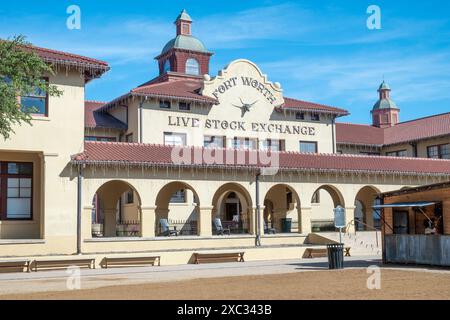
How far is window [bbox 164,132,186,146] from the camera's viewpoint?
35.8 m

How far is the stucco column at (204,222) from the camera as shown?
29359 millimetres

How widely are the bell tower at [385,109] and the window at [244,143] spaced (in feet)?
131

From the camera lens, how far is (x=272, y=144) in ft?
128

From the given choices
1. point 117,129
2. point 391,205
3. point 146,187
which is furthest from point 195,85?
point 391,205

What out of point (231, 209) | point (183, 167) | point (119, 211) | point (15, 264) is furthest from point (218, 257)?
point (231, 209)

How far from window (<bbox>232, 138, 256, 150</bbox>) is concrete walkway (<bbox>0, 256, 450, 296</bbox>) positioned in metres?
12.2

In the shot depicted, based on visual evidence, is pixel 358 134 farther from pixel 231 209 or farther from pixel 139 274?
pixel 139 274

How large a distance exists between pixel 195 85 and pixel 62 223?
Result: 1570cm

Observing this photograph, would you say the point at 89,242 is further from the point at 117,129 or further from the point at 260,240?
the point at 117,129

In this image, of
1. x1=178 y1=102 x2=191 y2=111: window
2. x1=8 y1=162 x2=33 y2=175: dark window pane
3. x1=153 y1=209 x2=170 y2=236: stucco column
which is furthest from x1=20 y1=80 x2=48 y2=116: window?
x1=178 y1=102 x2=191 y2=111: window

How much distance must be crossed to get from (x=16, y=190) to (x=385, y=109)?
5707 centimetres

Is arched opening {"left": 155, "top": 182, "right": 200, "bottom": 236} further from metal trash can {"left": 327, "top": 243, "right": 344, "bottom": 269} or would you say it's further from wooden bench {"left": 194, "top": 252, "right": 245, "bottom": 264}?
metal trash can {"left": 327, "top": 243, "right": 344, "bottom": 269}

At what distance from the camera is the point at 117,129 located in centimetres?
3656
